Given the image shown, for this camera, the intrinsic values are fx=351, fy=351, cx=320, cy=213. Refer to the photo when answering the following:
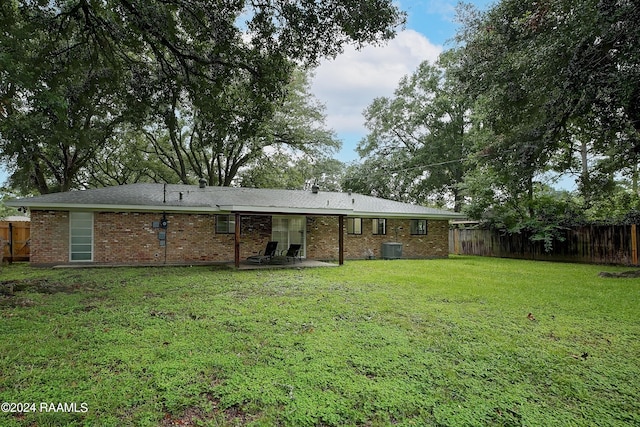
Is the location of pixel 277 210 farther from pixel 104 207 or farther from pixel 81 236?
pixel 81 236

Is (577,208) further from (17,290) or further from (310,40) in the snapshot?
(17,290)

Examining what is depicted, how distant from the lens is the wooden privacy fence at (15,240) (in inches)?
508

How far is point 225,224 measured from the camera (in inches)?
542

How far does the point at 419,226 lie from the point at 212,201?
386 inches

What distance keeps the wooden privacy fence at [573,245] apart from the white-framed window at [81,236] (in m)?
18.0

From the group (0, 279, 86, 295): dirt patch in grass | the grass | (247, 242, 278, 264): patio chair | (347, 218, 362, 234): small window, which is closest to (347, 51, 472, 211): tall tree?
(347, 218, 362, 234): small window

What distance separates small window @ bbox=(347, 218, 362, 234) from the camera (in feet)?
52.2

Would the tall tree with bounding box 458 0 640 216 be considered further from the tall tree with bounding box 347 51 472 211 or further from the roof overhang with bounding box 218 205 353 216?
the tall tree with bounding box 347 51 472 211

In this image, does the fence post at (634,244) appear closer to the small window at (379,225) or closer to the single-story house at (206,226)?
the single-story house at (206,226)

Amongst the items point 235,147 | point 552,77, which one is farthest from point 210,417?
point 235,147

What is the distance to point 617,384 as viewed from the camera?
331 centimetres

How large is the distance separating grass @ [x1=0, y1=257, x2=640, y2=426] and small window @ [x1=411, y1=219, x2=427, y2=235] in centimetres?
979

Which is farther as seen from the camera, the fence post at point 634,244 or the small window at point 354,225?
the small window at point 354,225

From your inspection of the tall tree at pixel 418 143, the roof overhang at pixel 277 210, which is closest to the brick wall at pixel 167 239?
the roof overhang at pixel 277 210
